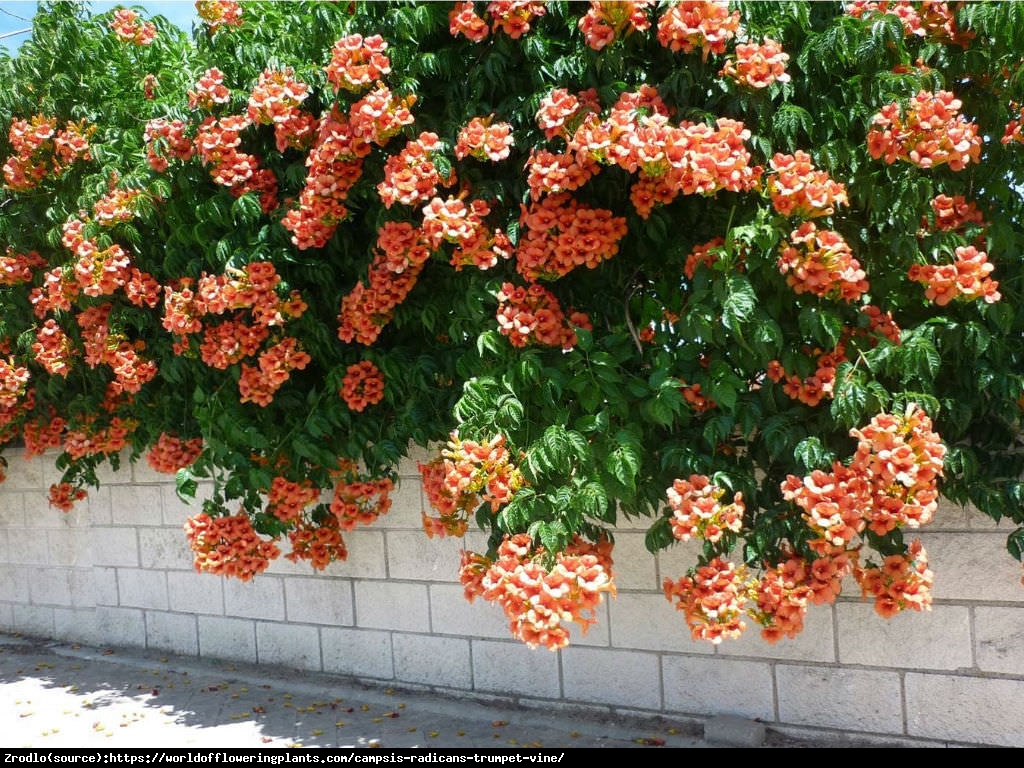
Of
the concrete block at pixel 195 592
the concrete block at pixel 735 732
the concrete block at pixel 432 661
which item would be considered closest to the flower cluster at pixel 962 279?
the concrete block at pixel 735 732

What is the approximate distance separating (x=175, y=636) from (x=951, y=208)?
13.4 ft

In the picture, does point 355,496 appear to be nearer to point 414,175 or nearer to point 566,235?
point 414,175

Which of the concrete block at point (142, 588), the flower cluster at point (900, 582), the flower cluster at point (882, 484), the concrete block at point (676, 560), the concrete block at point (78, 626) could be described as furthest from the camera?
the concrete block at point (78, 626)

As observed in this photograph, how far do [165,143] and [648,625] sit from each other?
2.57 metres

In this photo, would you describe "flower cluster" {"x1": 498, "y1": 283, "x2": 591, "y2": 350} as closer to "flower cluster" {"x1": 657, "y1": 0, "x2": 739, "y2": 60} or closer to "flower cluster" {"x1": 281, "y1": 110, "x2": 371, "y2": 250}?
"flower cluster" {"x1": 281, "y1": 110, "x2": 371, "y2": 250}

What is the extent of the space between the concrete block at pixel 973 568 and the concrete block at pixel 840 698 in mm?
354

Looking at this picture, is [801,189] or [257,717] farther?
[257,717]

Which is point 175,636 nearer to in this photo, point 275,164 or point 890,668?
point 275,164

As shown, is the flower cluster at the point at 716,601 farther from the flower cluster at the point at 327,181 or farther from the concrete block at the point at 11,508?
the concrete block at the point at 11,508

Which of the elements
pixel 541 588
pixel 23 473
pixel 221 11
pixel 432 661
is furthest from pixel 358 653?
pixel 221 11

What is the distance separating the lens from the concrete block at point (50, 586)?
5.40m

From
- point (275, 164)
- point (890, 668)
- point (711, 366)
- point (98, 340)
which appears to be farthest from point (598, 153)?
point (98, 340)

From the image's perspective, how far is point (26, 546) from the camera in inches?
220
